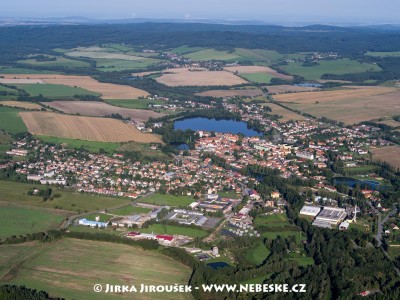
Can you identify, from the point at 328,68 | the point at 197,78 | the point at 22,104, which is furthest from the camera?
the point at 328,68

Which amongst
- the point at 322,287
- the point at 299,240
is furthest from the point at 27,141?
the point at 322,287

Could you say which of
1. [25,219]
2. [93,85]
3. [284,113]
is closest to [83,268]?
[25,219]

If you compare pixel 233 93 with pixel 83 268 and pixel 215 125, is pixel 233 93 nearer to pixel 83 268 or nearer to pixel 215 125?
pixel 215 125

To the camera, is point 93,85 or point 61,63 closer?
point 93,85

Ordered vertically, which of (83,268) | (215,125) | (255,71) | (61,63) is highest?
(83,268)

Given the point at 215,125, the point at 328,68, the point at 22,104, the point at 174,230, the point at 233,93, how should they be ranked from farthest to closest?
the point at 328,68 < the point at 233,93 < the point at 22,104 < the point at 215,125 < the point at 174,230

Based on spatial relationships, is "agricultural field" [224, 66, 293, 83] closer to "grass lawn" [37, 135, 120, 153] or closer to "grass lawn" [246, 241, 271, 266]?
"grass lawn" [37, 135, 120, 153]
